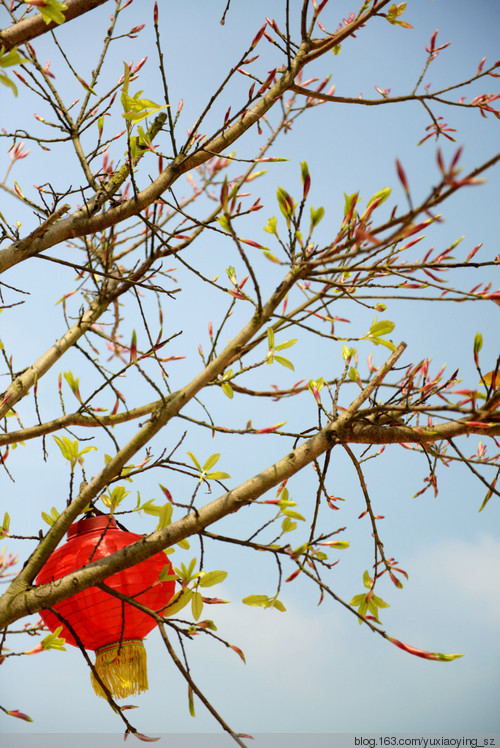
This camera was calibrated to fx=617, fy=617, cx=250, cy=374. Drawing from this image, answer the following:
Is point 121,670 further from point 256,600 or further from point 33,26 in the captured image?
point 33,26

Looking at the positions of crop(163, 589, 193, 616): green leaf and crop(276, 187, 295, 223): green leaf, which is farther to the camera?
crop(163, 589, 193, 616): green leaf

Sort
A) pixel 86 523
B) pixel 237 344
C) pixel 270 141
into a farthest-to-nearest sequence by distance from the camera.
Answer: pixel 270 141 < pixel 86 523 < pixel 237 344

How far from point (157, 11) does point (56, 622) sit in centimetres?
123

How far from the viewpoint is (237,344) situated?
1.04 metres

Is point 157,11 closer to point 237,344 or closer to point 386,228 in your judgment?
point 237,344

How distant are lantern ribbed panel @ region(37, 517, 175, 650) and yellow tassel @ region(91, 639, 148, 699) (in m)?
0.02

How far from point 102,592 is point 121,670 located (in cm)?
19

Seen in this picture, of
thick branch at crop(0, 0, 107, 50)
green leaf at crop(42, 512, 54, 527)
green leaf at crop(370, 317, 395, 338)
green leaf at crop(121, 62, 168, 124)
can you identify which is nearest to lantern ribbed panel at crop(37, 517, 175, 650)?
green leaf at crop(42, 512, 54, 527)

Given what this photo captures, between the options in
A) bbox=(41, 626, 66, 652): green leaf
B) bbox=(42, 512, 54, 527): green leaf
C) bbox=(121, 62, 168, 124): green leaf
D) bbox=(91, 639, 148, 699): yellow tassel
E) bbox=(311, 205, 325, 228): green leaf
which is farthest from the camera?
bbox=(42, 512, 54, 527): green leaf

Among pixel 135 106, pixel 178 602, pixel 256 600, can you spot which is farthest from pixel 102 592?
pixel 135 106

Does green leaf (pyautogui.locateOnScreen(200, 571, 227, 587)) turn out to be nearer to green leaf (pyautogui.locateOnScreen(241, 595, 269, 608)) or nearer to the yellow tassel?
green leaf (pyautogui.locateOnScreen(241, 595, 269, 608))

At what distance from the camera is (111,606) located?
1173 millimetres

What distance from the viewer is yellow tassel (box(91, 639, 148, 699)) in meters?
1.23

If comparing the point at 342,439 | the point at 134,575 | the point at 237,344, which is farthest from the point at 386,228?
the point at 134,575
